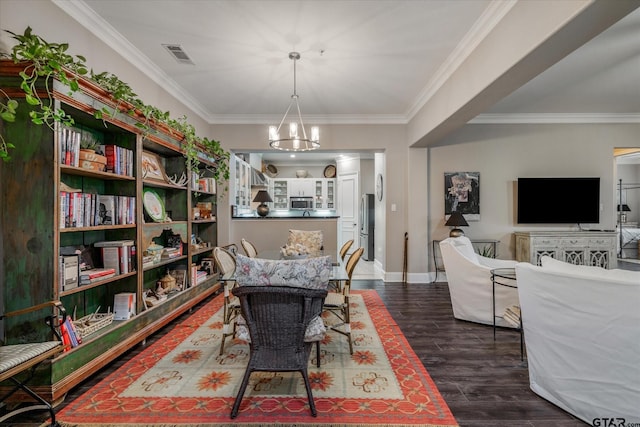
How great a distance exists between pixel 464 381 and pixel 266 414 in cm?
138

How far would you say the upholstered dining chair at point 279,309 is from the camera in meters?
1.75

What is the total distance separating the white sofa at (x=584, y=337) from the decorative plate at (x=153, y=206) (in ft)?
10.9

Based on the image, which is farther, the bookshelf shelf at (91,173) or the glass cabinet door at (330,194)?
the glass cabinet door at (330,194)

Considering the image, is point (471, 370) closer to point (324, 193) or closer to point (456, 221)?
point (456, 221)

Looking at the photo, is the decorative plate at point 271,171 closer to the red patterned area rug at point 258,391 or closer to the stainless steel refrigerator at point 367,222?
the stainless steel refrigerator at point 367,222

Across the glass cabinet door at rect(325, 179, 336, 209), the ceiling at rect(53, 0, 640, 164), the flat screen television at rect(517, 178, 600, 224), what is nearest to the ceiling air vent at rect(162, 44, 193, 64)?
the ceiling at rect(53, 0, 640, 164)

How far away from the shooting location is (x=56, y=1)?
2248mm

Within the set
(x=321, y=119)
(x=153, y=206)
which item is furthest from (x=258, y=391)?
(x=321, y=119)

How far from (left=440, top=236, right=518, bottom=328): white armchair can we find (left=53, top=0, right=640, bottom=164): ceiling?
6.94 feet

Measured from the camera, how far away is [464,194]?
514 centimetres

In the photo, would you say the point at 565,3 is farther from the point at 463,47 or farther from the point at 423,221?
the point at 423,221

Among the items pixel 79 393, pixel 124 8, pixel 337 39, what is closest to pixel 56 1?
pixel 124 8

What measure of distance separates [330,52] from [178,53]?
1.56 metres

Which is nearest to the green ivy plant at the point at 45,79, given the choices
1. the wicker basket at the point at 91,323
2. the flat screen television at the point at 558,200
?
the wicker basket at the point at 91,323
